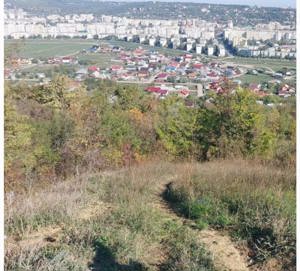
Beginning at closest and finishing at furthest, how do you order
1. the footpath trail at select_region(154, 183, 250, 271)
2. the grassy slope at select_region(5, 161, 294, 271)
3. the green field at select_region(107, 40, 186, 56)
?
the grassy slope at select_region(5, 161, 294, 271) < the footpath trail at select_region(154, 183, 250, 271) < the green field at select_region(107, 40, 186, 56)

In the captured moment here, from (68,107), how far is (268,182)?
16.6 metres

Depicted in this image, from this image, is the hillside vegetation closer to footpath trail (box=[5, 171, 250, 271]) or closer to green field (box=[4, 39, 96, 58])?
footpath trail (box=[5, 171, 250, 271])

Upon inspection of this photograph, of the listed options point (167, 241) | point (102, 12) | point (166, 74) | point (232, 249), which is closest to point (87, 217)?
point (167, 241)

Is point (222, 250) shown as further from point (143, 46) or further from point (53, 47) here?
point (143, 46)

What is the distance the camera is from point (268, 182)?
5262 millimetres

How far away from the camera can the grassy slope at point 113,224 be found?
356 centimetres

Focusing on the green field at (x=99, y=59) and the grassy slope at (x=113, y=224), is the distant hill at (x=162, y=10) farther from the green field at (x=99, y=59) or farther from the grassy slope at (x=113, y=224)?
the grassy slope at (x=113, y=224)

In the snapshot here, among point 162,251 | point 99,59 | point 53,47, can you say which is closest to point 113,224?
point 162,251

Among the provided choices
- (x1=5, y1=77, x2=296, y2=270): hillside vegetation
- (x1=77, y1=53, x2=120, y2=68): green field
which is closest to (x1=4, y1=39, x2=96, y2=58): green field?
(x1=77, y1=53, x2=120, y2=68): green field

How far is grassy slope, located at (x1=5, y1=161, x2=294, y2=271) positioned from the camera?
3561mm

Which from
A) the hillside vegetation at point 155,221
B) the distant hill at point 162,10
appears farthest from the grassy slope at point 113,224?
the distant hill at point 162,10

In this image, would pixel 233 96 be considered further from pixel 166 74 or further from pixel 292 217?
pixel 166 74

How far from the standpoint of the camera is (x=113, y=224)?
4285mm

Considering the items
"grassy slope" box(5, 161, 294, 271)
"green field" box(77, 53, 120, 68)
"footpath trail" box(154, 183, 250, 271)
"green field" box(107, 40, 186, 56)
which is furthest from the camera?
"green field" box(107, 40, 186, 56)
